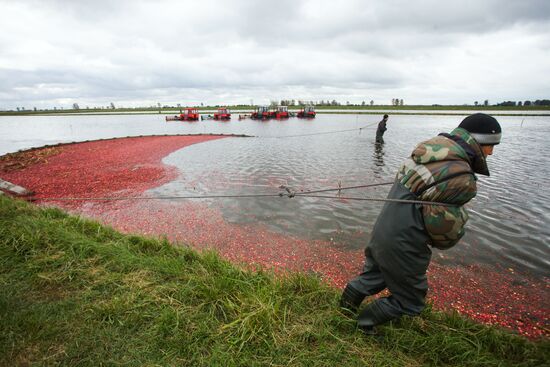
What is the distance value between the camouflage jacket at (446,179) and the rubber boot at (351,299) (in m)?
1.07

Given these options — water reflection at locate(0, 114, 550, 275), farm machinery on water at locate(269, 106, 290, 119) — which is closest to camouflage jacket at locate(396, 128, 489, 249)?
water reflection at locate(0, 114, 550, 275)

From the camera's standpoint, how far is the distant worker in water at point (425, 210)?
2.14 meters

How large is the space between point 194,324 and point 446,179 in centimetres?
280

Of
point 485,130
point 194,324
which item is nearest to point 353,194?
point 485,130

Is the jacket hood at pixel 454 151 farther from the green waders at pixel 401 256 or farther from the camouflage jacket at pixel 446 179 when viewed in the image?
the green waders at pixel 401 256

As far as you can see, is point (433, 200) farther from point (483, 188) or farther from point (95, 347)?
A: point (483, 188)

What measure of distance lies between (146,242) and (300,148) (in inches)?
641

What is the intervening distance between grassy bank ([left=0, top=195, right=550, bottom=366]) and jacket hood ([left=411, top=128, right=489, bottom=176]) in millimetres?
1822

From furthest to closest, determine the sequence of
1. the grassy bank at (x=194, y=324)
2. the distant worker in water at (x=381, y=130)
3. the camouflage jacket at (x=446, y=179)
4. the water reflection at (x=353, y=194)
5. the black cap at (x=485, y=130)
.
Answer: the distant worker in water at (x=381, y=130) → the water reflection at (x=353, y=194) → the grassy bank at (x=194, y=324) → the black cap at (x=485, y=130) → the camouflage jacket at (x=446, y=179)

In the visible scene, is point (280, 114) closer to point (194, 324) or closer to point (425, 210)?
point (194, 324)

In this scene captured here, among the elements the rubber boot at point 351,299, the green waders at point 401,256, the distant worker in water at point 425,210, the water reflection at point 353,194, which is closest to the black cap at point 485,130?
the distant worker in water at point 425,210

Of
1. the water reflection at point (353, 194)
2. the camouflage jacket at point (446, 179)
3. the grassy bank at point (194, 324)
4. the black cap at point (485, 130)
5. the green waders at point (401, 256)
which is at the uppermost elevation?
the black cap at point (485, 130)

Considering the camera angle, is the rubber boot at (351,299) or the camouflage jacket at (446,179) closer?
the camouflage jacket at (446,179)

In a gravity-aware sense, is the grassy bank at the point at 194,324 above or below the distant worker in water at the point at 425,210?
below
